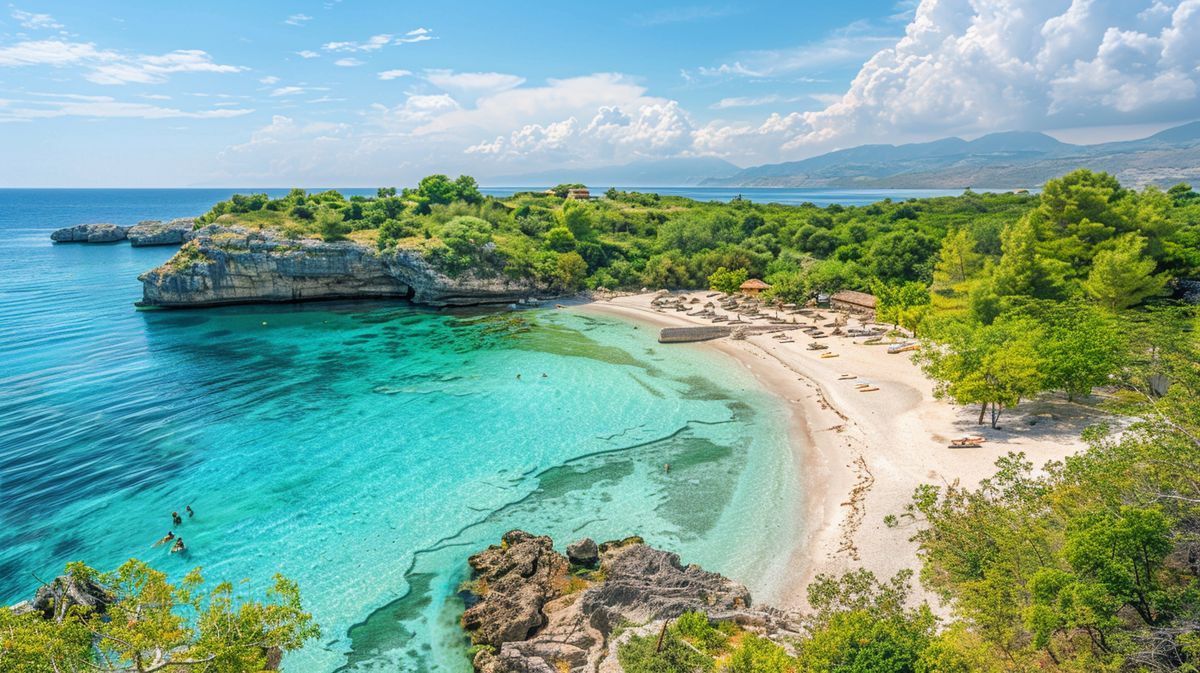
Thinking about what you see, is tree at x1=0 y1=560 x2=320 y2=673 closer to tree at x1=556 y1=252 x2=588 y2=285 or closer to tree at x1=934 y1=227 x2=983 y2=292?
tree at x1=934 y1=227 x2=983 y2=292

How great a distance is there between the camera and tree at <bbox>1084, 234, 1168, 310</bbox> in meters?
33.4

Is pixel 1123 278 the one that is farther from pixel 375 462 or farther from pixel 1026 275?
pixel 375 462

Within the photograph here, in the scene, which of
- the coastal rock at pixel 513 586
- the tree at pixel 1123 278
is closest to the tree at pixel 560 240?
the tree at pixel 1123 278

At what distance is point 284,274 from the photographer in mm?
63625

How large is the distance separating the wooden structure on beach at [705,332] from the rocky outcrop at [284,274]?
25331 millimetres

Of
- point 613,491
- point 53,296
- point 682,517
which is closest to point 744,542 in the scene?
point 682,517

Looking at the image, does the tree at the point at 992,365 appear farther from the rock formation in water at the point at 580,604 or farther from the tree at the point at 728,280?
the tree at the point at 728,280

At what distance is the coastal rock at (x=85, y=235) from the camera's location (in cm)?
11462

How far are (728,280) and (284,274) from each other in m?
52.2

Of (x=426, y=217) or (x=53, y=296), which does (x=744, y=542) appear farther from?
(x=53, y=296)

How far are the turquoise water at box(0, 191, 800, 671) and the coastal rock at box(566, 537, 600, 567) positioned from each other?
1.75 meters

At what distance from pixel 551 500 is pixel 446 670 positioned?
9.23 meters

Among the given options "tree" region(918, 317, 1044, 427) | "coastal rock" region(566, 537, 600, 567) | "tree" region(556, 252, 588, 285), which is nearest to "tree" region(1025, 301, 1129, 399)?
"tree" region(918, 317, 1044, 427)

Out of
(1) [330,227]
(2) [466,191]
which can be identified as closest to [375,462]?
(1) [330,227]
